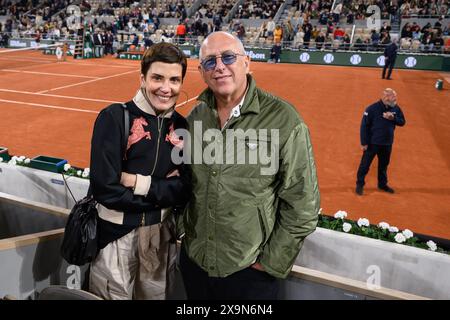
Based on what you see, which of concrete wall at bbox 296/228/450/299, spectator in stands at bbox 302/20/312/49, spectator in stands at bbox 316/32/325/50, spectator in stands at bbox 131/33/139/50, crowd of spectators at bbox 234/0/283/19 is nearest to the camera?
concrete wall at bbox 296/228/450/299

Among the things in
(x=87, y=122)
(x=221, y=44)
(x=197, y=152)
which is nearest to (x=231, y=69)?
(x=221, y=44)

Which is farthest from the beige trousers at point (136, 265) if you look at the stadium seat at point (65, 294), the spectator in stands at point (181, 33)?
the spectator in stands at point (181, 33)

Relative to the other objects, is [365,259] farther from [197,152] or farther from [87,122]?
[87,122]

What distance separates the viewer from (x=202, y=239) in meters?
2.41

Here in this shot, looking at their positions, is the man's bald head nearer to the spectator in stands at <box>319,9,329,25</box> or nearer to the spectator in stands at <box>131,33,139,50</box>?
the spectator in stands at <box>319,9,329,25</box>

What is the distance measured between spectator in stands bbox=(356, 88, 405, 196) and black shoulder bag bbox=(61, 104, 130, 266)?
16.1ft

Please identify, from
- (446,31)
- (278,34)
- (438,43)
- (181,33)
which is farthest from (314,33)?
(181,33)

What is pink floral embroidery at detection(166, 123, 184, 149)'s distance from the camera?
2.47m

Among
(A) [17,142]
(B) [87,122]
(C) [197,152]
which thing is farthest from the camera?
(B) [87,122]

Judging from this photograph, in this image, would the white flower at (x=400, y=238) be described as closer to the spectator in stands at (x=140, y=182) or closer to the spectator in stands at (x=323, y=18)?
the spectator in stands at (x=140, y=182)

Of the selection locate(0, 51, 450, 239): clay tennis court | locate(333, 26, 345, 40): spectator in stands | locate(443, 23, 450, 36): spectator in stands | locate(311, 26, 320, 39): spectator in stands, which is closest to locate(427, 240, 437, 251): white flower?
locate(0, 51, 450, 239): clay tennis court

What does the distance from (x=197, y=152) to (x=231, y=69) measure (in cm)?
58

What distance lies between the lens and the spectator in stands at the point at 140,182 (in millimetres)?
2236

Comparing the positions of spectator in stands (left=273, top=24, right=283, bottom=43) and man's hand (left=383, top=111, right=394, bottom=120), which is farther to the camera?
spectator in stands (left=273, top=24, right=283, bottom=43)
